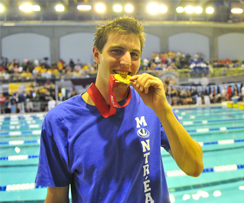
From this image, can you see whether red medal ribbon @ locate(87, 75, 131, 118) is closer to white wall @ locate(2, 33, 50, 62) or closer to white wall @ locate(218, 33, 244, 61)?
white wall @ locate(2, 33, 50, 62)

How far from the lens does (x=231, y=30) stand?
64.0 ft

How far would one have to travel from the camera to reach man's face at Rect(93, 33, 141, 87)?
954 millimetres

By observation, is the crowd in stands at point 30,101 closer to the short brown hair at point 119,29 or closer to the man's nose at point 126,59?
the short brown hair at point 119,29

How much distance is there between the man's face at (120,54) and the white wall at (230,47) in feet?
68.0

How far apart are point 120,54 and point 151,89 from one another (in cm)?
22

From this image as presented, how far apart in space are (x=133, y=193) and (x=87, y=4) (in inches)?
627

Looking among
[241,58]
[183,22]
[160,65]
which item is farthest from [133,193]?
[241,58]

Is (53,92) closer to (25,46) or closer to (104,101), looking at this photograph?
(25,46)

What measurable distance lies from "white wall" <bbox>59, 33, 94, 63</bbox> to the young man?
56.3 ft

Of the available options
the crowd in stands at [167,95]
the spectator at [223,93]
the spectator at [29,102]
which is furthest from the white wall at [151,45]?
the spectator at [29,102]

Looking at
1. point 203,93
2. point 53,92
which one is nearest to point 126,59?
point 53,92

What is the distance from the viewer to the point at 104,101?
1.01m

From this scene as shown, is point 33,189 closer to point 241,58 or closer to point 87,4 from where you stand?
point 87,4

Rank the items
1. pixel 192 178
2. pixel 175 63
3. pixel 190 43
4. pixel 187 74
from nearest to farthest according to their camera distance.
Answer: pixel 192 178, pixel 187 74, pixel 175 63, pixel 190 43
